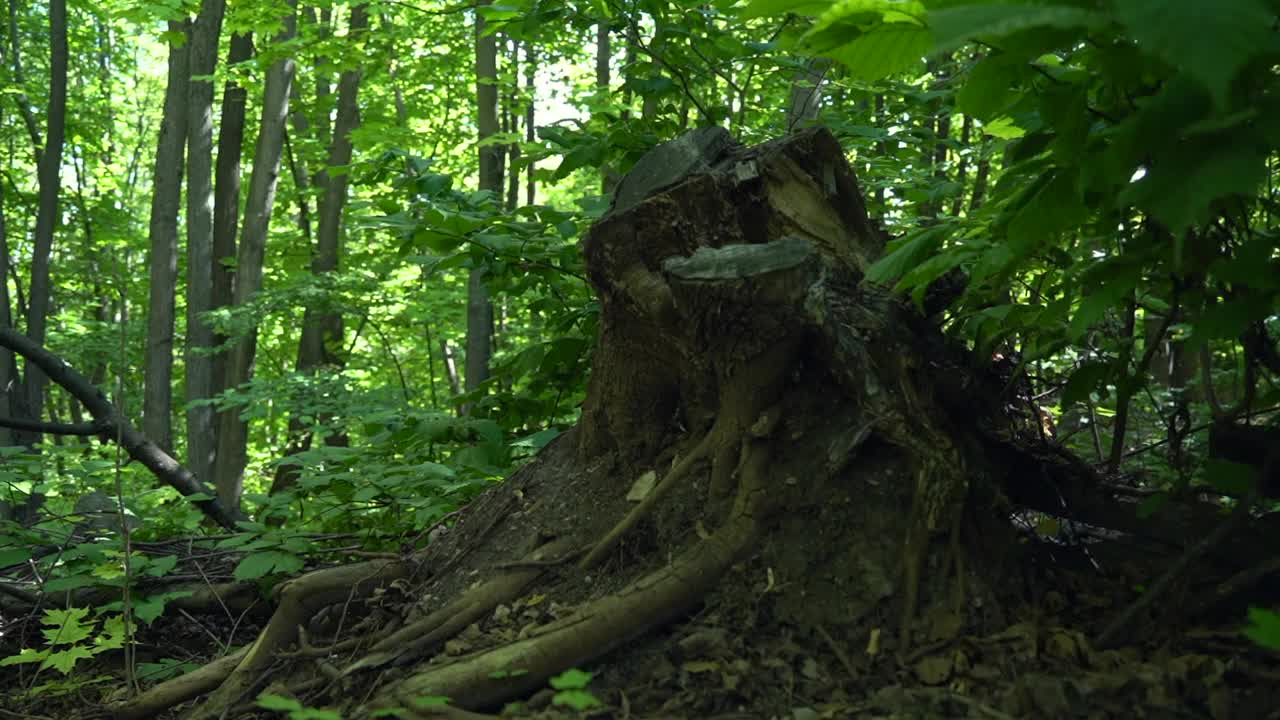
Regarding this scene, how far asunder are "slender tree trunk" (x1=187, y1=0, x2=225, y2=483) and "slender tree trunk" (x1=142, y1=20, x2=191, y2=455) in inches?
7.9

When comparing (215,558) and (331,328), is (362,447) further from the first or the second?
(331,328)

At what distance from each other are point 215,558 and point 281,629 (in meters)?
1.47

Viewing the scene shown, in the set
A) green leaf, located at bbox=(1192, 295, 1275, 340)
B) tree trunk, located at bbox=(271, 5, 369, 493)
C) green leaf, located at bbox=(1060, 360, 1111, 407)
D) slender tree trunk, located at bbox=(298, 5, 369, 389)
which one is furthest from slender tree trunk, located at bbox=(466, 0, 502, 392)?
green leaf, located at bbox=(1192, 295, 1275, 340)

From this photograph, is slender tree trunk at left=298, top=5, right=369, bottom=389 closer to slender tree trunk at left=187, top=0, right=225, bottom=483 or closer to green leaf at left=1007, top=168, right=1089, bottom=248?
slender tree trunk at left=187, top=0, right=225, bottom=483

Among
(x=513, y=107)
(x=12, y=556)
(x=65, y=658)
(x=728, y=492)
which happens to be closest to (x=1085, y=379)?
(x=728, y=492)

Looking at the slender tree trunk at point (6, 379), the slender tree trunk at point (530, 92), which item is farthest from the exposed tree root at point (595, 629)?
the slender tree trunk at point (530, 92)

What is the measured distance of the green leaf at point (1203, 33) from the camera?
1105mm

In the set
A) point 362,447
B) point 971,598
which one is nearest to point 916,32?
point 971,598

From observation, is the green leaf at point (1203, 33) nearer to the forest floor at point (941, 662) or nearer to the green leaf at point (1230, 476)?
the green leaf at point (1230, 476)

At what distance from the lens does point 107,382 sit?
22797 millimetres

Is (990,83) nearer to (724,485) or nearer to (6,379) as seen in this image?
(724,485)

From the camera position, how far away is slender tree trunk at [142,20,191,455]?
35.6 feet

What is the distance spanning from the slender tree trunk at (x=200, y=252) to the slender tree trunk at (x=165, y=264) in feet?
0.65

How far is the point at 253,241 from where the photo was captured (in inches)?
457
